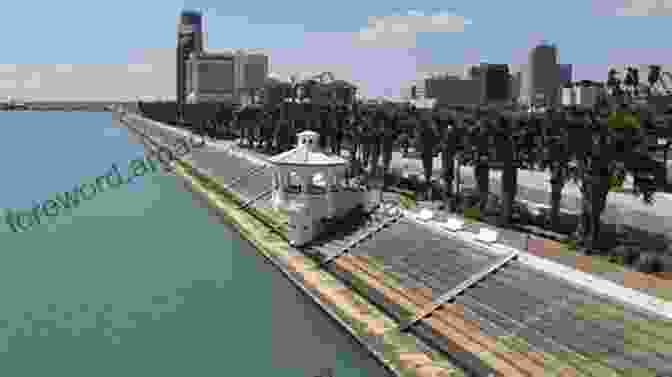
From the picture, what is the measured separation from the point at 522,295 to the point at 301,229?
1619 cm

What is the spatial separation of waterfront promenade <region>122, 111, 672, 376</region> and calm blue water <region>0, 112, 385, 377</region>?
3.15 metres

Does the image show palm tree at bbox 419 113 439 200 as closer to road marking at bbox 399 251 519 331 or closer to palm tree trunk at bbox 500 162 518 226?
palm tree trunk at bbox 500 162 518 226

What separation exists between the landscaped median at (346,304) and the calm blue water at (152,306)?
0.62 metres

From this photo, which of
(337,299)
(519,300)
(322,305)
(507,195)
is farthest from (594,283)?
(507,195)

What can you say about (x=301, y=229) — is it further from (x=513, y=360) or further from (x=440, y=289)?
(x=513, y=360)

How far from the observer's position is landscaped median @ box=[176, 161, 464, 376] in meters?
22.9

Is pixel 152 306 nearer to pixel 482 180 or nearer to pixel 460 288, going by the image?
pixel 460 288

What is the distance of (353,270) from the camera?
33281 mm

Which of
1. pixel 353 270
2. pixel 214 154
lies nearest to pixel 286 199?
pixel 353 270

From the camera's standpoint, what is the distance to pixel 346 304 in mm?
29031

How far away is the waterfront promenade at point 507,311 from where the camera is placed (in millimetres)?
21031

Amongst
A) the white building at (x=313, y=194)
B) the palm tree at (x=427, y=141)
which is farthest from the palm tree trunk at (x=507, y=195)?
the palm tree at (x=427, y=141)

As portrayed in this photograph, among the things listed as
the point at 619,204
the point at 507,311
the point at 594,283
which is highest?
the point at 619,204

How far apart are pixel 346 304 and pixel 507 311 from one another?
6.84m
